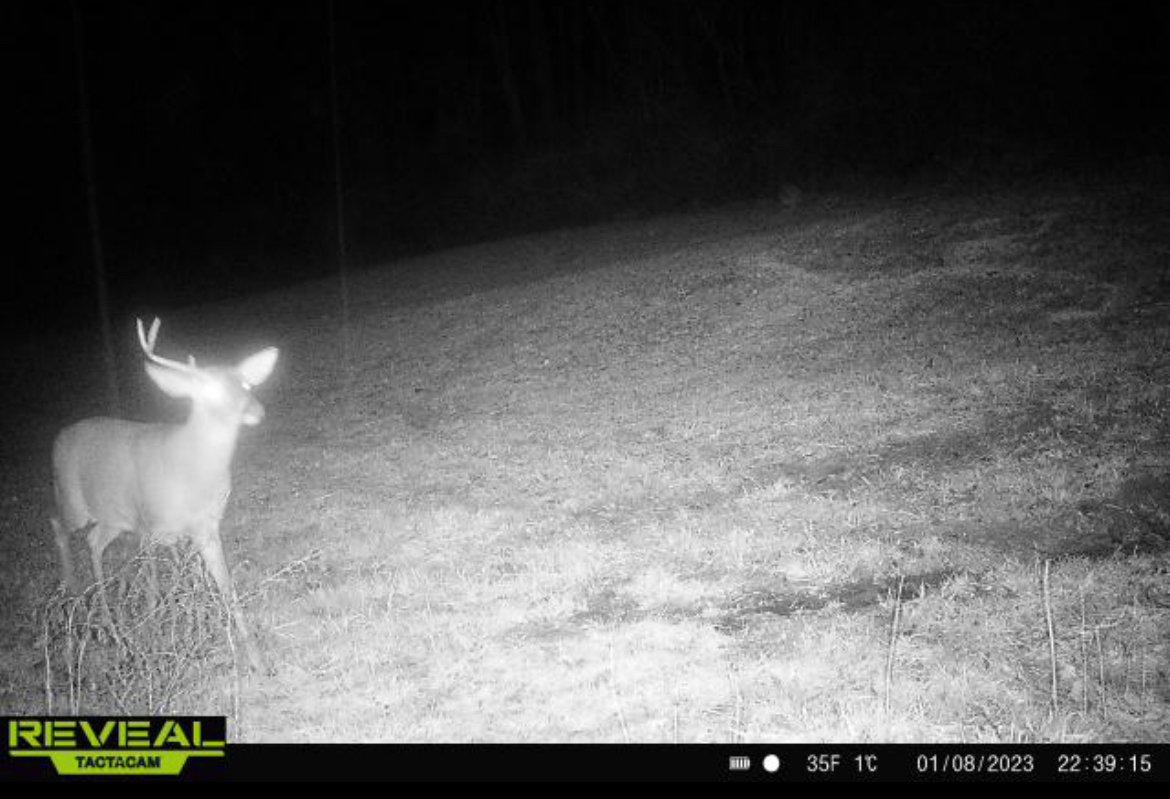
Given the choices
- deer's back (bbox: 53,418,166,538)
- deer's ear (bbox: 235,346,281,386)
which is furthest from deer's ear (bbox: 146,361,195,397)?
deer's back (bbox: 53,418,166,538)

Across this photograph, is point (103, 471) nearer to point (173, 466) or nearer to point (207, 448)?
point (173, 466)

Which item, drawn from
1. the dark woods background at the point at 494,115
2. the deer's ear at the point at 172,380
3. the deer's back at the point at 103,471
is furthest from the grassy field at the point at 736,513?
the dark woods background at the point at 494,115

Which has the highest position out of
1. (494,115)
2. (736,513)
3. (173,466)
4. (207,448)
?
(494,115)

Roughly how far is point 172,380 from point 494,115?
37.6m

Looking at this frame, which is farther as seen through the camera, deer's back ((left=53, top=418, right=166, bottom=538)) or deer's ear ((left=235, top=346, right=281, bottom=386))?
deer's back ((left=53, top=418, right=166, bottom=538))

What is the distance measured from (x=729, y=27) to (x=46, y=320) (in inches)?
991

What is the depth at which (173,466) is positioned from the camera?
19.3 feet

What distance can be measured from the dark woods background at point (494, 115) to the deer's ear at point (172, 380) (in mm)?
18023

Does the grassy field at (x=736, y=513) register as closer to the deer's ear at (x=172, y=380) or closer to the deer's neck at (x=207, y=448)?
the deer's neck at (x=207, y=448)

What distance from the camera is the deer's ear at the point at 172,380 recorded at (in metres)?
5.48

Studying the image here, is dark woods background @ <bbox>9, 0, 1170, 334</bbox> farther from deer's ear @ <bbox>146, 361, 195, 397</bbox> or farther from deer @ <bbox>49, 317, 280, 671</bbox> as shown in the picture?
deer's ear @ <bbox>146, 361, 195, 397</bbox>

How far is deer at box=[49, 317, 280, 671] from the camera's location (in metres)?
5.63

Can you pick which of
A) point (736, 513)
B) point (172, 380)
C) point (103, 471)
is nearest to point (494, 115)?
point (736, 513)

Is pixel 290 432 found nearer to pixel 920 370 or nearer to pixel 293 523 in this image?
pixel 293 523
